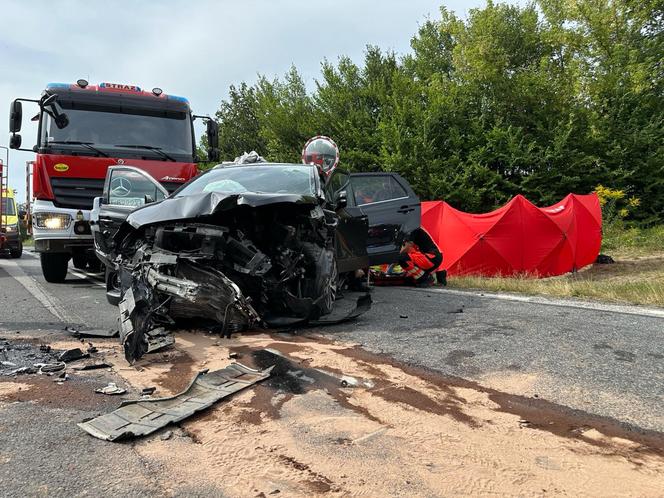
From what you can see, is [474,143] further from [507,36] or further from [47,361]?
[47,361]

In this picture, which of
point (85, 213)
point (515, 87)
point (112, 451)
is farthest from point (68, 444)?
point (515, 87)

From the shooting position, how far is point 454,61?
25.9 metres

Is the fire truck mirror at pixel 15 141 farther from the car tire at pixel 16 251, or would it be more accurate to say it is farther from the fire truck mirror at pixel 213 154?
the car tire at pixel 16 251

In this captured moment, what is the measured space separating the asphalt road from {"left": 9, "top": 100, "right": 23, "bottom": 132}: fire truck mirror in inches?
108

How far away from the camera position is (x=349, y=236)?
614 centimetres

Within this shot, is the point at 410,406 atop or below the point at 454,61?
below

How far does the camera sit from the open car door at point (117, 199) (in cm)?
637

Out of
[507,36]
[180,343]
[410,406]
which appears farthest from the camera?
[507,36]

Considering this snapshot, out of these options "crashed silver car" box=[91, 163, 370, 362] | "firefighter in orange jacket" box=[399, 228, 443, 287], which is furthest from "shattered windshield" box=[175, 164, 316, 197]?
"firefighter in orange jacket" box=[399, 228, 443, 287]

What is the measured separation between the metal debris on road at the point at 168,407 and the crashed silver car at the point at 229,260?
828mm

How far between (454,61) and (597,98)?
8746 mm

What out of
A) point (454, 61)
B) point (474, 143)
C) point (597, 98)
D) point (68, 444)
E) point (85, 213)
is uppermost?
point (454, 61)

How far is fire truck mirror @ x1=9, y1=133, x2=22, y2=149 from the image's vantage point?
8.08 m

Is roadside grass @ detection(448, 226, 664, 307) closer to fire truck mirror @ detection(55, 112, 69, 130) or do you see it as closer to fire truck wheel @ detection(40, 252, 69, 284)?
fire truck wheel @ detection(40, 252, 69, 284)
